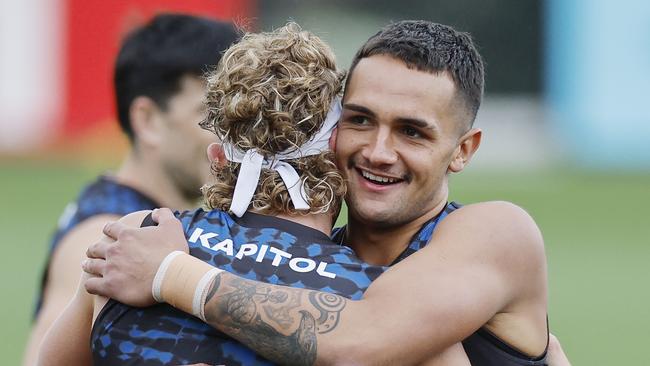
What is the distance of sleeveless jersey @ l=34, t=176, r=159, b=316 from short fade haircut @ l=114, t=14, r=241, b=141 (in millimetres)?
396

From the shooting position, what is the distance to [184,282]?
138 inches

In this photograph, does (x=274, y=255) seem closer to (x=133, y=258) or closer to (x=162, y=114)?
(x=133, y=258)

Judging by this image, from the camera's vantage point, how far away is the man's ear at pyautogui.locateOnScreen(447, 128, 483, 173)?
13.5 feet

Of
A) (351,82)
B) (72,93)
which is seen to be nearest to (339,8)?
(72,93)

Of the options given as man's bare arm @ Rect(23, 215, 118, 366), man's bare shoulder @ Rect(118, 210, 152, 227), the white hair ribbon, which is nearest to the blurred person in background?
man's bare arm @ Rect(23, 215, 118, 366)

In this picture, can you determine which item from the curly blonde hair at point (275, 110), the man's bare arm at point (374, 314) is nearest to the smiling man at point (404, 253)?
the man's bare arm at point (374, 314)

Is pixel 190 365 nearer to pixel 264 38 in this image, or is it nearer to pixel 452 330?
pixel 452 330

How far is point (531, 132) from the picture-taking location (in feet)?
76.8

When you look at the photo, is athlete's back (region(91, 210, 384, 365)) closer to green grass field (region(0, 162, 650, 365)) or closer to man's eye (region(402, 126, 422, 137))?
man's eye (region(402, 126, 422, 137))

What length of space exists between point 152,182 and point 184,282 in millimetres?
2954

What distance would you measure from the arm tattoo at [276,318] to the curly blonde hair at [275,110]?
1.05ft

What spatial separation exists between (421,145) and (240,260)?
76 cm

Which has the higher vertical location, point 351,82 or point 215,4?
point 351,82

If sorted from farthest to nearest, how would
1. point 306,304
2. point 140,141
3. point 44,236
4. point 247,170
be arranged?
point 44,236
point 140,141
point 247,170
point 306,304
